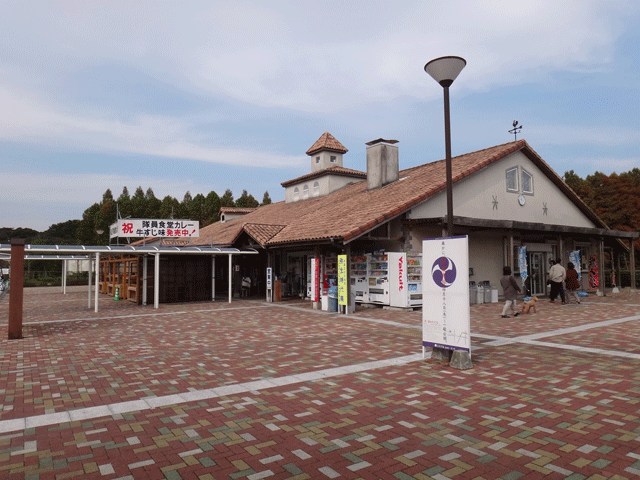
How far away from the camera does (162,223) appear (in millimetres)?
18484

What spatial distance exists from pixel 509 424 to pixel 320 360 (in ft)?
11.3

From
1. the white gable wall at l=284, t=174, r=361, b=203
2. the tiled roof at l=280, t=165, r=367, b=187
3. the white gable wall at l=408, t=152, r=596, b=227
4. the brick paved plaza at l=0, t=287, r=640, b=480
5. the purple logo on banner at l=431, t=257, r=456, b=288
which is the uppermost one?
the tiled roof at l=280, t=165, r=367, b=187

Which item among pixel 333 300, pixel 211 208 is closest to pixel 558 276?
pixel 333 300

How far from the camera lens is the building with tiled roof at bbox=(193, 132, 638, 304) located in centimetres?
1576

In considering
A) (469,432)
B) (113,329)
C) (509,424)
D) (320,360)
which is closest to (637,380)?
(509,424)

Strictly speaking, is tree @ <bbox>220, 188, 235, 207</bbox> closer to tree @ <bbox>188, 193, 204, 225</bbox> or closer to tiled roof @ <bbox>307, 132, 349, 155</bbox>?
tree @ <bbox>188, 193, 204, 225</bbox>

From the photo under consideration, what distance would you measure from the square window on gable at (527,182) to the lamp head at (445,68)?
46.6ft

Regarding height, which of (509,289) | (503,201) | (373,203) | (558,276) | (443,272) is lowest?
(509,289)

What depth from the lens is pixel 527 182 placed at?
64.4ft

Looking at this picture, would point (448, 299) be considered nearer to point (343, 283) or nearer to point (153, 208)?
point (343, 283)

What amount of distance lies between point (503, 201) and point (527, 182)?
7.06 feet

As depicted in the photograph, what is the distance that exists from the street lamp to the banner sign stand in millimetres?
423

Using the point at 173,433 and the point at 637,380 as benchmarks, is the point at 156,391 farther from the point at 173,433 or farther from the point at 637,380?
the point at 637,380

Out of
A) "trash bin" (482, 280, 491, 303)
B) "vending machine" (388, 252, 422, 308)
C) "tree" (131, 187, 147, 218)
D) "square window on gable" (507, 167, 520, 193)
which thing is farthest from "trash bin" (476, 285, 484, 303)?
"tree" (131, 187, 147, 218)
